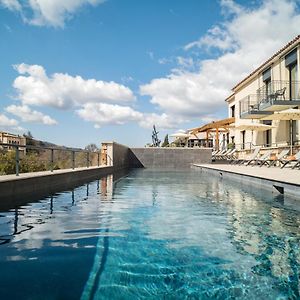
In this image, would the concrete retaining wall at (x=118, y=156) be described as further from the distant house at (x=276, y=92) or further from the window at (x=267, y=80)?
the window at (x=267, y=80)

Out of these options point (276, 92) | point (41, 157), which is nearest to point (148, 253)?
point (41, 157)

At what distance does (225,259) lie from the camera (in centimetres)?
262

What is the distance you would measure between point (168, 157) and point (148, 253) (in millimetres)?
18954

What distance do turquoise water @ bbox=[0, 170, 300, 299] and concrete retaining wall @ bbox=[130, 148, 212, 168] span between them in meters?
16.7

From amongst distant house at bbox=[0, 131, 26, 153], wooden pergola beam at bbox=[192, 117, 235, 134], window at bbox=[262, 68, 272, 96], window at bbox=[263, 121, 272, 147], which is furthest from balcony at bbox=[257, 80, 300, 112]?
distant house at bbox=[0, 131, 26, 153]

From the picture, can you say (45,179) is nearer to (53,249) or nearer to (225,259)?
(53,249)

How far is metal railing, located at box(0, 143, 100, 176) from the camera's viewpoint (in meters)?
5.57

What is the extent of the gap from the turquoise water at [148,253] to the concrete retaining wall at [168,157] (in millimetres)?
16696

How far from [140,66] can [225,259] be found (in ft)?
46.4

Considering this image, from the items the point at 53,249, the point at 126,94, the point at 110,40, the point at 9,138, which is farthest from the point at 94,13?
the point at 126,94

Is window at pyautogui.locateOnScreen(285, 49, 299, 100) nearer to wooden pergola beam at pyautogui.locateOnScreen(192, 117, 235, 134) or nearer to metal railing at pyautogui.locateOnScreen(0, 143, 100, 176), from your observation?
wooden pergola beam at pyautogui.locateOnScreen(192, 117, 235, 134)

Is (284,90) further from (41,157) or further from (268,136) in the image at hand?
(41,157)

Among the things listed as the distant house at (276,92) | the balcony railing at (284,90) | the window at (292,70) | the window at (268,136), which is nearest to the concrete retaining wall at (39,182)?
the distant house at (276,92)

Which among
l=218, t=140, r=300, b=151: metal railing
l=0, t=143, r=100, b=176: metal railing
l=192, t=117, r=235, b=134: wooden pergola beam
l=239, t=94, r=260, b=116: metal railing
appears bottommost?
l=0, t=143, r=100, b=176: metal railing
